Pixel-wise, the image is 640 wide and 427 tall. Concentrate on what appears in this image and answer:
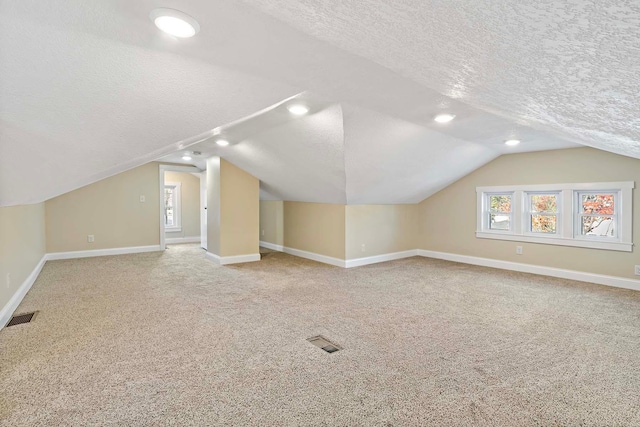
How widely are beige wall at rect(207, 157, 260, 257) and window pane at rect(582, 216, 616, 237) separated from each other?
5380 millimetres

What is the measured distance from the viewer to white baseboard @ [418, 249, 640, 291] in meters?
4.46

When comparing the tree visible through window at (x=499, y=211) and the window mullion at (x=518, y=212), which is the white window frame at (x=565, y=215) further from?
the tree visible through window at (x=499, y=211)

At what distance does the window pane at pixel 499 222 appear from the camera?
19.1 ft

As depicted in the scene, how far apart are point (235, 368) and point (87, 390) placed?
0.89 m

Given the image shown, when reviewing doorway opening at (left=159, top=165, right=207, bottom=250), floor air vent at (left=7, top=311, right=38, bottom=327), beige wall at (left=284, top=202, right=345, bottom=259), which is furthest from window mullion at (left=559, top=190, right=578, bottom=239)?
doorway opening at (left=159, top=165, right=207, bottom=250)

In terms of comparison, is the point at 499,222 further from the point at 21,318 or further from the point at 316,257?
the point at 21,318

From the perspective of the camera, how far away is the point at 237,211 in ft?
19.7

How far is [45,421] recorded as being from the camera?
174cm

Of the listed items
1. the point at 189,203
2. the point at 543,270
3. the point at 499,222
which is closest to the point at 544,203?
the point at 499,222

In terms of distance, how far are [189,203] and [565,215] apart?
8105mm

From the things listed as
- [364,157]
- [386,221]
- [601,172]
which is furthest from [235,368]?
[601,172]

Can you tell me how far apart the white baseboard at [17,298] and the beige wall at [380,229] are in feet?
14.1

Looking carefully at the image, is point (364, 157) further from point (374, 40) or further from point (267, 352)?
point (374, 40)

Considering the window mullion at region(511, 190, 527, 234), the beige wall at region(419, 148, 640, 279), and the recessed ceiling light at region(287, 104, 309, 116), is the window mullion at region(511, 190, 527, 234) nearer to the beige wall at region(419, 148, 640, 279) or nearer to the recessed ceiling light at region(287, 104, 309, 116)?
the beige wall at region(419, 148, 640, 279)
